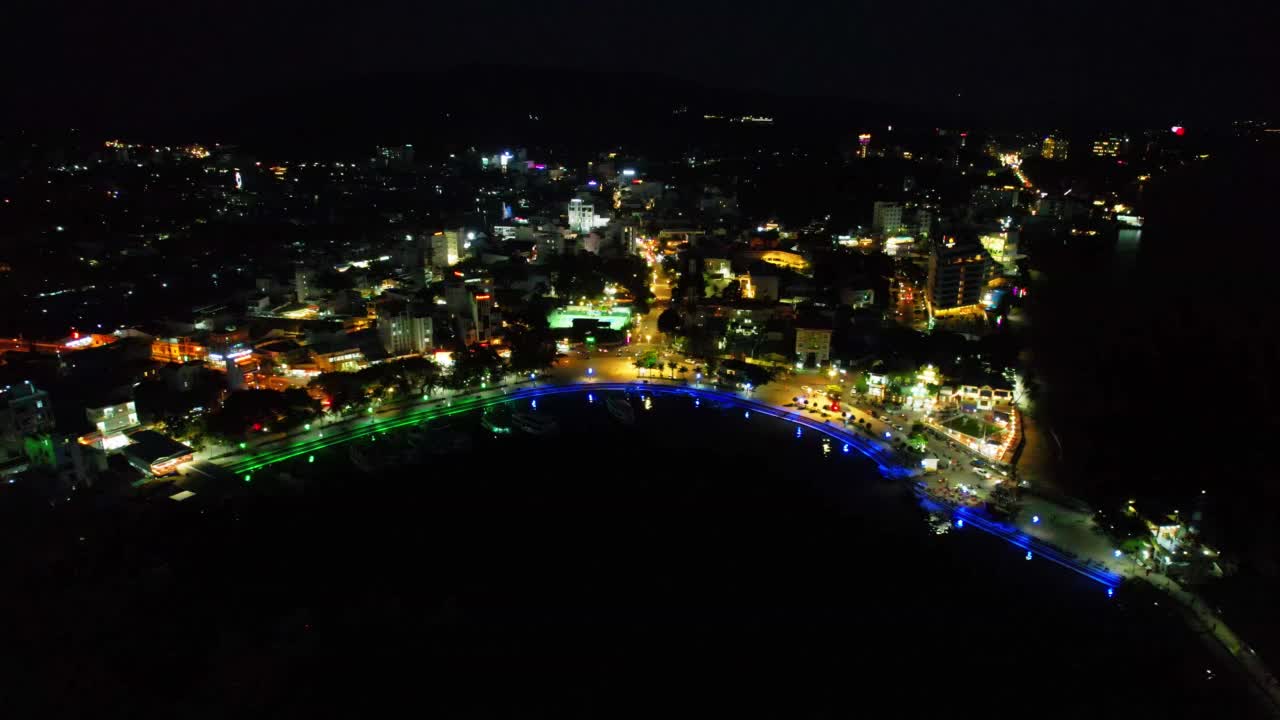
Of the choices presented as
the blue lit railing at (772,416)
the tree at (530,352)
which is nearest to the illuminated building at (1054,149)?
the blue lit railing at (772,416)

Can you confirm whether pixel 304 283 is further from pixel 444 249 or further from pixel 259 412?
pixel 259 412

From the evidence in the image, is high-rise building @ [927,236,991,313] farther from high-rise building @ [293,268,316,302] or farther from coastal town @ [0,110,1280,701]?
high-rise building @ [293,268,316,302]

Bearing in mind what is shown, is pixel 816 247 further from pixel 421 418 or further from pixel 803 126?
pixel 803 126

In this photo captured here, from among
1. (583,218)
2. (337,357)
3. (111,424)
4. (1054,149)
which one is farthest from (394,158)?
(1054,149)

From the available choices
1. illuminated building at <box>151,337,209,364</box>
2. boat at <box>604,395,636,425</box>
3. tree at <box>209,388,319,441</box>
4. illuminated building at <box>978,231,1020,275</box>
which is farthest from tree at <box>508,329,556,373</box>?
illuminated building at <box>978,231,1020,275</box>

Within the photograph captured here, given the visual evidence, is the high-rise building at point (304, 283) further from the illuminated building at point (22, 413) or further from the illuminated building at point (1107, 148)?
the illuminated building at point (1107, 148)
